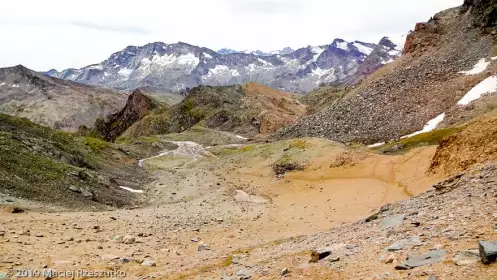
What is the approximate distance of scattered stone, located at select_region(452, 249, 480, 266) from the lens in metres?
14.4

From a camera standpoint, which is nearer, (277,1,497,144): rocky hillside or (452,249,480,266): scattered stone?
(452,249,480,266): scattered stone

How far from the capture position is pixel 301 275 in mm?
17922

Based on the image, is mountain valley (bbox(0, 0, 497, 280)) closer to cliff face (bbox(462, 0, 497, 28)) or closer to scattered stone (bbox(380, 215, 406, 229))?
scattered stone (bbox(380, 215, 406, 229))

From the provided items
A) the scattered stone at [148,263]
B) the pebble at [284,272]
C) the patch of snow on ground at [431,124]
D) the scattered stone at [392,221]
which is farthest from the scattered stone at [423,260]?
the patch of snow on ground at [431,124]

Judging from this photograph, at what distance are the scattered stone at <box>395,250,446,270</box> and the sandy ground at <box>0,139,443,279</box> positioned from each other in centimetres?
913

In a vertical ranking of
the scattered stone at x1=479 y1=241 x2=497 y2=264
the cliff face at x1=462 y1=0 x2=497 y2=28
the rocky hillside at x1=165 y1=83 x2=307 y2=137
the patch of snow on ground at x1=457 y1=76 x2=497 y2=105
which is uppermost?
the cliff face at x1=462 y1=0 x2=497 y2=28

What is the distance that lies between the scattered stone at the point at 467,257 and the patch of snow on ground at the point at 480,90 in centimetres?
8111

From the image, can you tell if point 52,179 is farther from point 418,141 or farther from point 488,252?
point 418,141

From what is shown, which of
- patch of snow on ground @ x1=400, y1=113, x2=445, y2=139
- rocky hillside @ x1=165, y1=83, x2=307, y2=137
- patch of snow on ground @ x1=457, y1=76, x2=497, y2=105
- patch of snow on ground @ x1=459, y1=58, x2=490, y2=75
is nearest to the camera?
patch of snow on ground @ x1=457, y1=76, x2=497, y2=105

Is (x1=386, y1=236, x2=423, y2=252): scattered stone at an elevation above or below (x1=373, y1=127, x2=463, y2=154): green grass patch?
above

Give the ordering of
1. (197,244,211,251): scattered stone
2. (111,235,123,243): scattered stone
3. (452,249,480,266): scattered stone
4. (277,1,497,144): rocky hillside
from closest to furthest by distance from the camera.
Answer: (452,249,480,266): scattered stone
(197,244,211,251): scattered stone
(111,235,123,243): scattered stone
(277,1,497,144): rocky hillside

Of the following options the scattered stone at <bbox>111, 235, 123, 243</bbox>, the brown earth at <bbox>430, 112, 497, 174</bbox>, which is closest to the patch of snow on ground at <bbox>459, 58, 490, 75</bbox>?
the brown earth at <bbox>430, 112, 497, 174</bbox>

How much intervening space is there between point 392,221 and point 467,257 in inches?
318

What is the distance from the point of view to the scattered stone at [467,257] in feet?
47.3
